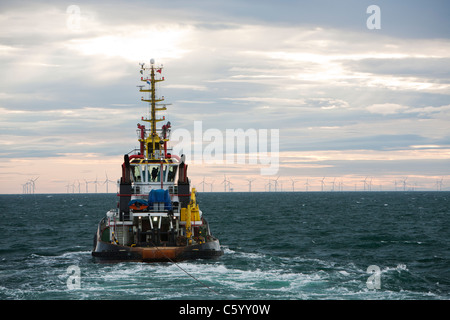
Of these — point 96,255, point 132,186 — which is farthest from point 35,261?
point 132,186

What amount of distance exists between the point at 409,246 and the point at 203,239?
25964 mm

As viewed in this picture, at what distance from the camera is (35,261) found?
4478cm

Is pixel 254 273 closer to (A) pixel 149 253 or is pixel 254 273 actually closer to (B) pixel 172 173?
(A) pixel 149 253

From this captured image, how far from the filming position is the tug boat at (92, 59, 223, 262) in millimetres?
39094

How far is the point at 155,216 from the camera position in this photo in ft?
133

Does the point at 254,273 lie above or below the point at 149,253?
below

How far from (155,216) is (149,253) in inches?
127

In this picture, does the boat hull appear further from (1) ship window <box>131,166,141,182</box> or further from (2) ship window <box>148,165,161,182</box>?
(2) ship window <box>148,165,161,182</box>

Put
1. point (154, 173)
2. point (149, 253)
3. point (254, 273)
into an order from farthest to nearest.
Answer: point (154, 173) → point (149, 253) → point (254, 273)

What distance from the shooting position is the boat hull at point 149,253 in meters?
38.4

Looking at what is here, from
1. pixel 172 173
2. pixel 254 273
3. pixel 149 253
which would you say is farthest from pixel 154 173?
pixel 254 273

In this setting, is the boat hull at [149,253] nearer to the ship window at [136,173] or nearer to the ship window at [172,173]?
the ship window at [136,173]
